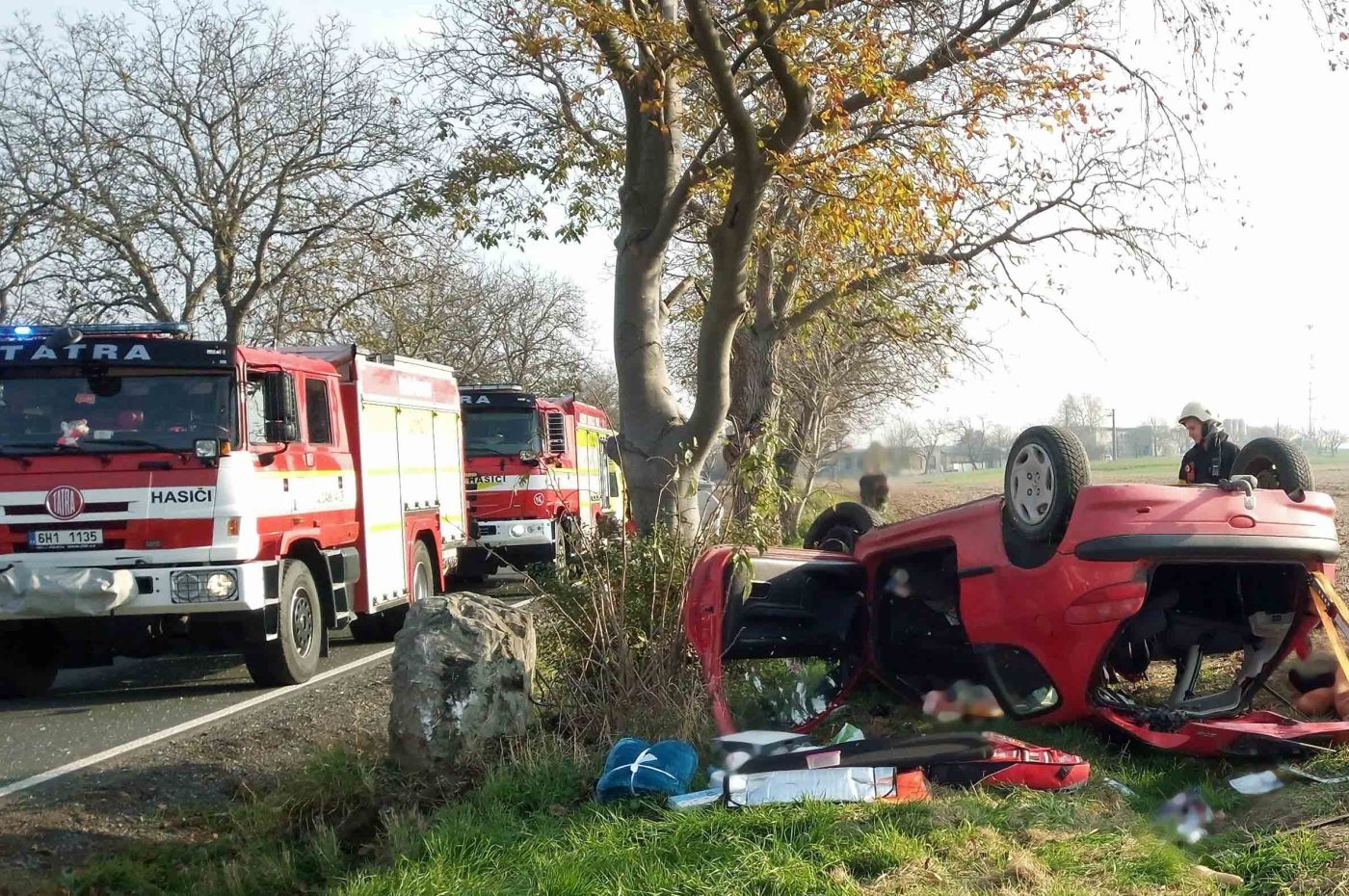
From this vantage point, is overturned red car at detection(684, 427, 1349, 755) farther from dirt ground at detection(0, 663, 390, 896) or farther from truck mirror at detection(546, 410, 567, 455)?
truck mirror at detection(546, 410, 567, 455)

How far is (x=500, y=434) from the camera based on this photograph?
17.6m

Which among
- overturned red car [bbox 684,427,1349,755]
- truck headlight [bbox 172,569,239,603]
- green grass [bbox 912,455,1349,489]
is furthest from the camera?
green grass [bbox 912,455,1349,489]

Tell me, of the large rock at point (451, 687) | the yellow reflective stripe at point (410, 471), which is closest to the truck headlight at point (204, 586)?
the yellow reflective stripe at point (410, 471)

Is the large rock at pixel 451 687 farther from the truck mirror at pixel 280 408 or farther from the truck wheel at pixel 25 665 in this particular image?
the truck wheel at pixel 25 665

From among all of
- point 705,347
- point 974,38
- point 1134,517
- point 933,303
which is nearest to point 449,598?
point 1134,517

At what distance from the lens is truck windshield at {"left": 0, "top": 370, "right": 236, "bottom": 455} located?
9.32 meters

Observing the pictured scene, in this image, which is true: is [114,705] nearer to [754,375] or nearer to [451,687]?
[451,687]

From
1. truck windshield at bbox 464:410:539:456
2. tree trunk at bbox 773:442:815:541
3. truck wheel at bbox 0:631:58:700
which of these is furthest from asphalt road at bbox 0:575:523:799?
truck windshield at bbox 464:410:539:456

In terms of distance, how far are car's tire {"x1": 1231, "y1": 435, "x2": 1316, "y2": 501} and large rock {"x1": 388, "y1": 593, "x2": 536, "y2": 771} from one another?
3.95 metres

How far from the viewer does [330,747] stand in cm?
662

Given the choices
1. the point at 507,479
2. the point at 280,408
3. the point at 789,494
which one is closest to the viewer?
the point at 789,494

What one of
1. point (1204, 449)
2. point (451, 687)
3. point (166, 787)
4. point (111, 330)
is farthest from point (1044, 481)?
point (111, 330)

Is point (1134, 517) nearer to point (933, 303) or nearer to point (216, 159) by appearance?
point (933, 303)

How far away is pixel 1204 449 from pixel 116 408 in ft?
27.2
